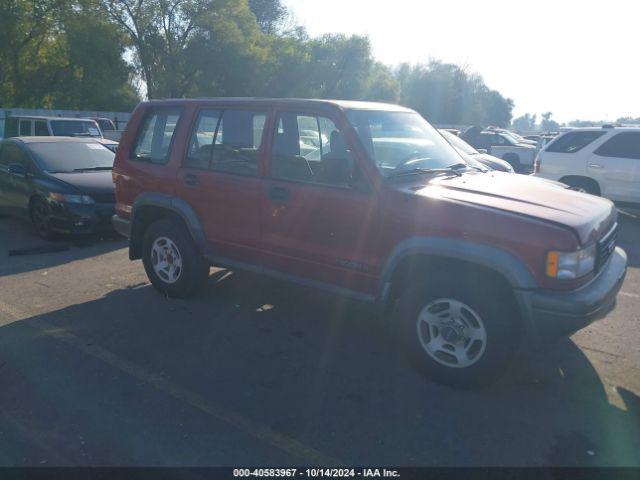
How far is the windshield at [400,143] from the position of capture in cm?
438

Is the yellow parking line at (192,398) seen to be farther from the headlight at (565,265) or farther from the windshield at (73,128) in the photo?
the windshield at (73,128)

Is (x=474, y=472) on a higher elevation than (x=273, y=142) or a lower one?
lower

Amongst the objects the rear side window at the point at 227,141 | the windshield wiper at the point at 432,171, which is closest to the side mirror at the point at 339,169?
the windshield wiper at the point at 432,171

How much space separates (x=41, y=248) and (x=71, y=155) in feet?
6.49

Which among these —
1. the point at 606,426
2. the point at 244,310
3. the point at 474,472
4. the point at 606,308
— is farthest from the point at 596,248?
the point at 244,310

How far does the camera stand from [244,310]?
17.8 feet

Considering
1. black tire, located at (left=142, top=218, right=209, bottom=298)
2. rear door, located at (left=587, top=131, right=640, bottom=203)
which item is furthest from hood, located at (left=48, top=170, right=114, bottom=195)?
rear door, located at (left=587, top=131, right=640, bottom=203)

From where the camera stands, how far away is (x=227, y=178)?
→ 16.3 feet

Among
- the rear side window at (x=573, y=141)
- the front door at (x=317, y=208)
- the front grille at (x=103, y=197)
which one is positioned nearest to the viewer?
the front door at (x=317, y=208)

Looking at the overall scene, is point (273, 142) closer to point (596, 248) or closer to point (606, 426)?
point (596, 248)

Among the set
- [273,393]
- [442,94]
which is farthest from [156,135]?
[442,94]

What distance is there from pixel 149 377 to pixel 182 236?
1736mm

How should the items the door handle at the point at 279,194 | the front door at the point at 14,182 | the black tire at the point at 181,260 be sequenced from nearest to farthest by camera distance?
the door handle at the point at 279,194, the black tire at the point at 181,260, the front door at the point at 14,182

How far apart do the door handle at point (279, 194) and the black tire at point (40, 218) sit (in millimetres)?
4927
